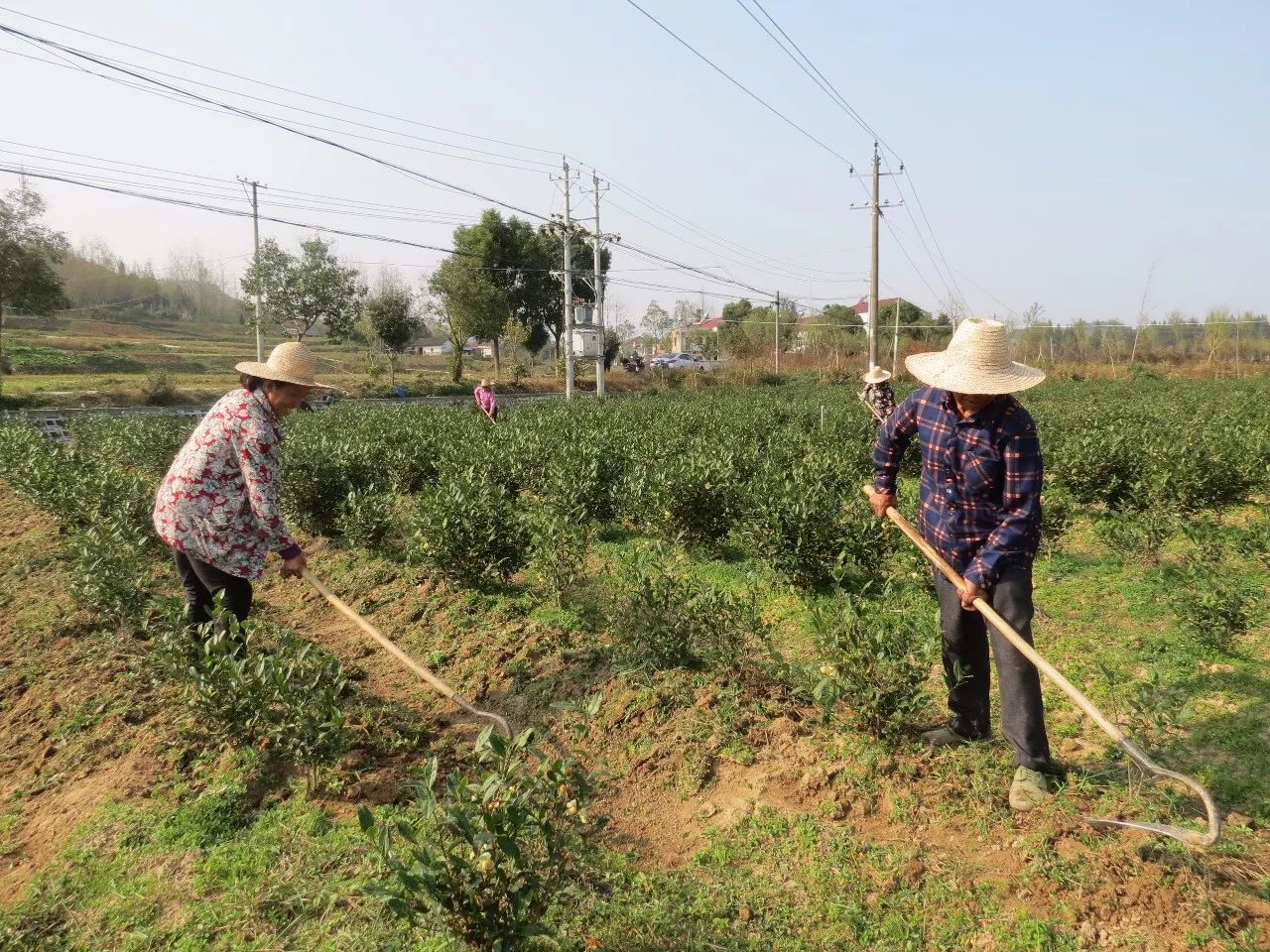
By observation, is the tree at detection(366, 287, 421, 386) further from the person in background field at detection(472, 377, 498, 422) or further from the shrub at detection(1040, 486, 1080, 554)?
the shrub at detection(1040, 486, 1080, 554)

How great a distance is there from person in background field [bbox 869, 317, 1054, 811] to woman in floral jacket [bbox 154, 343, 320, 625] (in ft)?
10.0

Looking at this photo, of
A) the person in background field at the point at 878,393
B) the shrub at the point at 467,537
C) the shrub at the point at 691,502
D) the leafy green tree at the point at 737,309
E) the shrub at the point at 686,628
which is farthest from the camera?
the leafy green tree at the point at 737,309

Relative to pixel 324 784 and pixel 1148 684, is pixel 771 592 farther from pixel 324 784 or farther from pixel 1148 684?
Answer: pixel 324 784

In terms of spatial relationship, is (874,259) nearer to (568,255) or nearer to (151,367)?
(568,255)

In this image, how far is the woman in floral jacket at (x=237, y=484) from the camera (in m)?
3.76

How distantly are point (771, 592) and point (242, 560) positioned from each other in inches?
151

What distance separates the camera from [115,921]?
2.69 meters

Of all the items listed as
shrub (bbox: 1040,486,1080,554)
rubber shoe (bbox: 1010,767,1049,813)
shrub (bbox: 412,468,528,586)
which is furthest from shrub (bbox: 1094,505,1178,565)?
shrub (bbox: 412,468,528,586)

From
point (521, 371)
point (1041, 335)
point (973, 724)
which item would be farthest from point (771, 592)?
point (1041, 335)

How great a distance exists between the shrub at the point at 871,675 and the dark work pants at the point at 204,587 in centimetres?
303

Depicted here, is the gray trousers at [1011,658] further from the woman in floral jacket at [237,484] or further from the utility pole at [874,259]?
the utility pole at [874,259]

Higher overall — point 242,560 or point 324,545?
point 242,560

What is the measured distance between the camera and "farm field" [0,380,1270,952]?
101 inches

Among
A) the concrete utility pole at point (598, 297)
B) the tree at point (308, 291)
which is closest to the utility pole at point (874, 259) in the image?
the concrete utility pole at point (598, 297)
